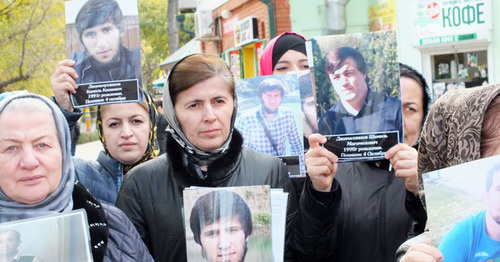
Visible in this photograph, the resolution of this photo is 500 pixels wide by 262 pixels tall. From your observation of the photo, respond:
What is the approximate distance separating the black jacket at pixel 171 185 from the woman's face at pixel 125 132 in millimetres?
909

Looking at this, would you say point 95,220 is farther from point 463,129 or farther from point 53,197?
point 463,129

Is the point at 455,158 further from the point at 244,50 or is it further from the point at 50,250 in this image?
the point at 244,50

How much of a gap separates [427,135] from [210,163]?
112 cm

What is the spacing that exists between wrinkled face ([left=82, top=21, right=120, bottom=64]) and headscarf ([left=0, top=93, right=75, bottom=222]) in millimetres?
993

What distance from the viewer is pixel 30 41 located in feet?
55.9

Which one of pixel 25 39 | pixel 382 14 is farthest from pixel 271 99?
pixel 25 39

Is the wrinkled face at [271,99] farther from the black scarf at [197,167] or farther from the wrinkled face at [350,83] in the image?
the wrinkled face at [350,83]

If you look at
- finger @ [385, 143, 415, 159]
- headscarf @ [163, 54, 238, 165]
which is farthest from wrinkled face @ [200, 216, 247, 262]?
finger @ [385, 143, 415, 159]

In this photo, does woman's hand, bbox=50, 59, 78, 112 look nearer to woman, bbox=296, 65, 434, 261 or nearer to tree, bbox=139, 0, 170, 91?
woman, bbox=296, 65, 434, 261

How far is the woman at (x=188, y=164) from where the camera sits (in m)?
2.68

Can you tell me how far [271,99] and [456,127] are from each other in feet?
5.46

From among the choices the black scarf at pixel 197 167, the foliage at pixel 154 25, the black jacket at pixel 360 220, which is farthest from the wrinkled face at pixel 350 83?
the foliage at pixel 154 25

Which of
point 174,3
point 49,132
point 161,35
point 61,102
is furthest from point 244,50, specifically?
point 161,35

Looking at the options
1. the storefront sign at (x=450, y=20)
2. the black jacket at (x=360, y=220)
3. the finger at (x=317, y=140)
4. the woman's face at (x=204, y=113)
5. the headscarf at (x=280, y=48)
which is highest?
the storefront sign at (x=450, y=20)
